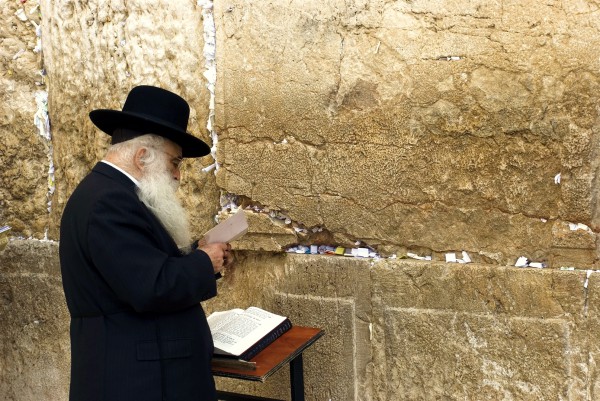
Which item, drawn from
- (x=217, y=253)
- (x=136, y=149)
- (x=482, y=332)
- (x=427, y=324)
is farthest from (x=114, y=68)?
(x=482, y=332)

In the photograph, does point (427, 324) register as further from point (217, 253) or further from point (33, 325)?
point (33, 325)

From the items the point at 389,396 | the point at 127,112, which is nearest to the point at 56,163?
the point at 127,112

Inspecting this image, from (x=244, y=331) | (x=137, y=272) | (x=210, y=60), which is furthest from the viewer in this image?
(x=210, y=60)

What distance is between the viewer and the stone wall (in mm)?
3367

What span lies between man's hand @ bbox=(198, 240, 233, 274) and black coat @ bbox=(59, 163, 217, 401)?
0.21 ft

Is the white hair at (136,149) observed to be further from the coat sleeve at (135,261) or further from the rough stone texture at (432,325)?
the rough stone texture at (432,325)

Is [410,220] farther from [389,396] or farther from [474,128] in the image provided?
[389,396]

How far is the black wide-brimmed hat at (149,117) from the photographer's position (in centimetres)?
291

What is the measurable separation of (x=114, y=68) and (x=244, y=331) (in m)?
1.82

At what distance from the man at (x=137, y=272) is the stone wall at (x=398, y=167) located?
904 millimetres

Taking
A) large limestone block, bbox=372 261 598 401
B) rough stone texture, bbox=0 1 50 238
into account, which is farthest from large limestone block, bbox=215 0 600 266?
rough stone texture, bbox=0 1 50 238

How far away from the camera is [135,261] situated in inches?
107

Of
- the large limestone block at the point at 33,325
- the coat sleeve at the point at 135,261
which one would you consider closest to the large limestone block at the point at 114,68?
the large limestone block at the point at 33,325

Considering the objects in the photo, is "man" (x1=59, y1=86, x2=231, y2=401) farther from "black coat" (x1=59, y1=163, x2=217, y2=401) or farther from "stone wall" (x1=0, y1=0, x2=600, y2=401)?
"stone wall" (x1=0, y1=0, x2=600, y2=401)
